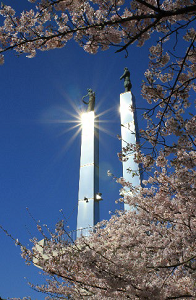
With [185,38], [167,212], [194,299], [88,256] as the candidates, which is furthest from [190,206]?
[185,38]

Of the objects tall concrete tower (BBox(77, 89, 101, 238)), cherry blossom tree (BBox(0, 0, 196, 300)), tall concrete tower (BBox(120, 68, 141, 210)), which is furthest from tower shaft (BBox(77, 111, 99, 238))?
cherry blossom tree (BBox(0, 0, 196, 300))

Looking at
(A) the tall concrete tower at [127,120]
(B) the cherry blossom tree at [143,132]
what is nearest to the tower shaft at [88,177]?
(A) the tall concrete tower at [127,120]

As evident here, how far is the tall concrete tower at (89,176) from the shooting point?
10.4 meters

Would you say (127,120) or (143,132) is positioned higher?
(127,120)

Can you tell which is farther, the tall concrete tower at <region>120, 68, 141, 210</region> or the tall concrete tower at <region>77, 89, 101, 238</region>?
the tall concrete tower at <region>120, 68, 141, 210</region>

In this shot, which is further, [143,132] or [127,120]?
[127,120]

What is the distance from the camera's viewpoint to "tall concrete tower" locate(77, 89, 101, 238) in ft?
34.2

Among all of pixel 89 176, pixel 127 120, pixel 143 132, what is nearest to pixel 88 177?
pixel 89 176

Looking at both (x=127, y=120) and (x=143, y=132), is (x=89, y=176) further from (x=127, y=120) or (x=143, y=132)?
(x=143, y=132)

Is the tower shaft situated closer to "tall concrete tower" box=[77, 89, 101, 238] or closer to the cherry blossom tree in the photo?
"tall concrete tower" box=[77, 89, 101, 238]

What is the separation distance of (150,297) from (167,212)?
234 cm

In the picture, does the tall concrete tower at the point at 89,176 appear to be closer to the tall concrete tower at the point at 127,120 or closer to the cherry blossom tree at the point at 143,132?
the tall concrete tower at the point at 127,120

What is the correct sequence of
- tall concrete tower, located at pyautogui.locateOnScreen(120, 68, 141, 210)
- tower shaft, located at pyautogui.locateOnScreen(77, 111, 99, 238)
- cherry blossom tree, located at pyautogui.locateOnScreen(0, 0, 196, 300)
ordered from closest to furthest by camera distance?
cherry blossom tree, located at pyautogui.locateOnScreen(0, 0, 196, 300)
tower shaft, located at pyautogui.locateOnScreen(77, 111, 99, 238)
tall concrete tower, located at pyautogui.locateOnScreen(120, 68, 141, 210)

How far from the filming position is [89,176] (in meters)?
11.5
